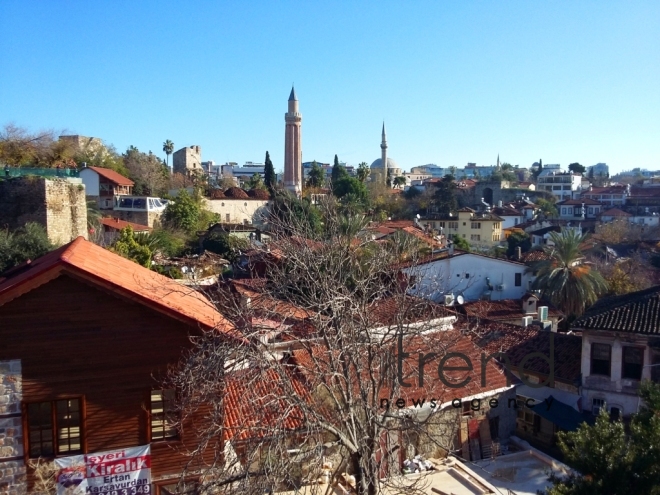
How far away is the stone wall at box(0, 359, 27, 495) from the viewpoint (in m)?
8.59

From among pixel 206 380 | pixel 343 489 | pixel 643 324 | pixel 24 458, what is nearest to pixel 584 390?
pixel 643 324

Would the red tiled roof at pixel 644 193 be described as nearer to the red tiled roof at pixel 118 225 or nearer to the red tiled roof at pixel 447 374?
the red tiled roof at pixel 118 225

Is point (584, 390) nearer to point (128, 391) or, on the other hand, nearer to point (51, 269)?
point (128, 391)

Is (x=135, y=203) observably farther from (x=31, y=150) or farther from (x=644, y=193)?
(x=644, y=193)

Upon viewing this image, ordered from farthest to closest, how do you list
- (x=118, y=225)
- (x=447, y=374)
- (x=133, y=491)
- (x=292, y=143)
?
(x=292, y=143)
(x=118, y=225)
(x=447, y=374)
(x=133, y=491)

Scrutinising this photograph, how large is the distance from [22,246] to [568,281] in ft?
79.9

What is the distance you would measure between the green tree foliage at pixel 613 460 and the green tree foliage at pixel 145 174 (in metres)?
43.4

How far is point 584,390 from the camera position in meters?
17.6

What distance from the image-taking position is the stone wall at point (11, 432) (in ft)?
28.2

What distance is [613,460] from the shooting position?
8461 millimetres

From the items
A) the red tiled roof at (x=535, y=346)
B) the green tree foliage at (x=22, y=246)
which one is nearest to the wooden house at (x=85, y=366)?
the red tiled roof at (x=535, y=346)

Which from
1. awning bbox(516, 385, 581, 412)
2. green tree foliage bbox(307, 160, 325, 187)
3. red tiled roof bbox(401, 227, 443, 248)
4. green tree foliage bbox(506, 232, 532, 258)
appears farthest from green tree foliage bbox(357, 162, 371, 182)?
awning bbox(516, 385, 581, 412)

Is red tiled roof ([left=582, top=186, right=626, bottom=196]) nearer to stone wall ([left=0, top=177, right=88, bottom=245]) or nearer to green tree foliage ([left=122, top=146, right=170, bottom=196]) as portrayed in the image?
green tree foliage ([left=122, top=146, right=170, bottom=196])

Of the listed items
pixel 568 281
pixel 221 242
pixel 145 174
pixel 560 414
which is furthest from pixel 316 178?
pixel 560 414
